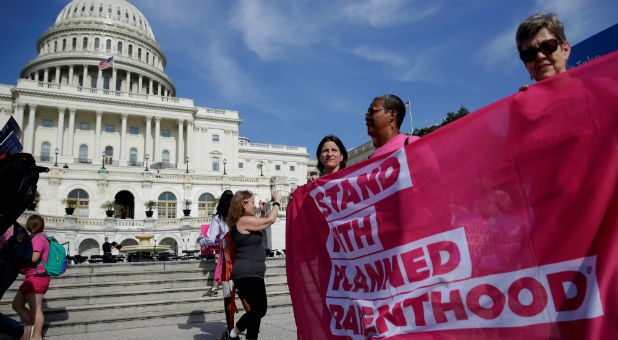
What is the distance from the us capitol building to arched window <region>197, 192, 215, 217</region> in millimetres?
115

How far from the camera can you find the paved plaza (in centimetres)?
607

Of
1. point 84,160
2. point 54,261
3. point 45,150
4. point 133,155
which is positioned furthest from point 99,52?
point 54,261

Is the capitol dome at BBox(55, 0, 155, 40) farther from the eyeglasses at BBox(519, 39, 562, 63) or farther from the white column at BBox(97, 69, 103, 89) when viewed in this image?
the eyeglasses at BBox(519, 39, 562, 63)

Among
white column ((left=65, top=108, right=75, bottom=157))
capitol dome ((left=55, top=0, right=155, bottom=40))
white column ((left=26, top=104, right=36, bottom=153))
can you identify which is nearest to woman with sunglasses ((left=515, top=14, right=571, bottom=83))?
white column ((left=65, top=108, right=75, bottom=157))

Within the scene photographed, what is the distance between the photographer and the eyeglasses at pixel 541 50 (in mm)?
2535

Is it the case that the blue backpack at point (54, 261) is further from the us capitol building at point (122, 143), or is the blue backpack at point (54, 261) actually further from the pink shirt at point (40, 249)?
the us capitol building at point (122, 143)

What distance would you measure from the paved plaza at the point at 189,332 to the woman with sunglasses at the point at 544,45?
4747mm

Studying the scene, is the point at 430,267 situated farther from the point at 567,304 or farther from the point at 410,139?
the point at 410,139

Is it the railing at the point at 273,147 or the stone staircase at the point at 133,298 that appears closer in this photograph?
the stone staircase at the point at 133,298

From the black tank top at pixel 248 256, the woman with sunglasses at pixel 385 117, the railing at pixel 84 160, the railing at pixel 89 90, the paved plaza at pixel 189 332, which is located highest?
the railing at pixel 89 90

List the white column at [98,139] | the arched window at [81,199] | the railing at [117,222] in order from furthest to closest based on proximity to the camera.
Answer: the white column at [98,139], the arched window at [81,199], the railing at [117,222]

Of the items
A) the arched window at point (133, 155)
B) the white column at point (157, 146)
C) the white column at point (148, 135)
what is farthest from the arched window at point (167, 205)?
the arched window at point (133, 155)

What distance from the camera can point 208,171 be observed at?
65.1 metres

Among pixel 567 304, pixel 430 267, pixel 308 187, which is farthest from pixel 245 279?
pixel 567 304
